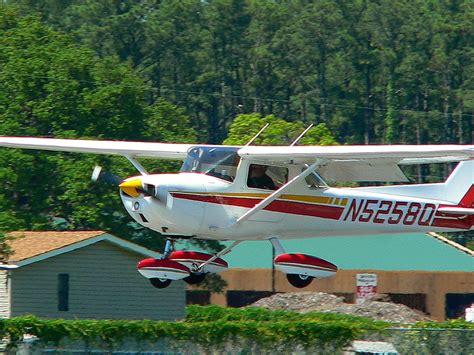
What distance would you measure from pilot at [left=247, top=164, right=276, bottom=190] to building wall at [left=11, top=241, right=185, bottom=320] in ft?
26.8

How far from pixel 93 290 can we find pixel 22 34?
50.9 ft

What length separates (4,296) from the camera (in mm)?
23469

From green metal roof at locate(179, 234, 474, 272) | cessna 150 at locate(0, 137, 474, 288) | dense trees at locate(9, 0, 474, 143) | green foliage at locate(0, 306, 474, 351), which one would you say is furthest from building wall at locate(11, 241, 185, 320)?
dense trees at locate(9, 0, 474, 143)

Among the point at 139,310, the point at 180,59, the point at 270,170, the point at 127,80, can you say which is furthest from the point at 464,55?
the point at 270,170

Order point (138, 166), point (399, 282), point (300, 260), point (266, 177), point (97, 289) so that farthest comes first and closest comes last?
1. point (399, 282)
2. point (97, 289)
3. point (138, 166)
4. point (300, 260)
5. point (266, 177)

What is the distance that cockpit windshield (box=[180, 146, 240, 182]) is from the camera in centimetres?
1692

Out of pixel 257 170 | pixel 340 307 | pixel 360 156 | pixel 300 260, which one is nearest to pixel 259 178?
pixel 257 170

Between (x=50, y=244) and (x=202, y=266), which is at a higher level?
(x=202, y=266)

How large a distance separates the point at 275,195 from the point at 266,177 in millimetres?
414

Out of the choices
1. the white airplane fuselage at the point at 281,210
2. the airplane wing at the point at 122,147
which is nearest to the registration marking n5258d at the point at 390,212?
the white airplane fuselage at the point at 281,210

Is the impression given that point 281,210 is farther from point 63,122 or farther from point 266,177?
point 63,122

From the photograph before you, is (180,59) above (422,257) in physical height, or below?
above

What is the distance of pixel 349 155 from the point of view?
16.8m

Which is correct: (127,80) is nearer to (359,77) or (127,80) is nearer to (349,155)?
(349,155)
